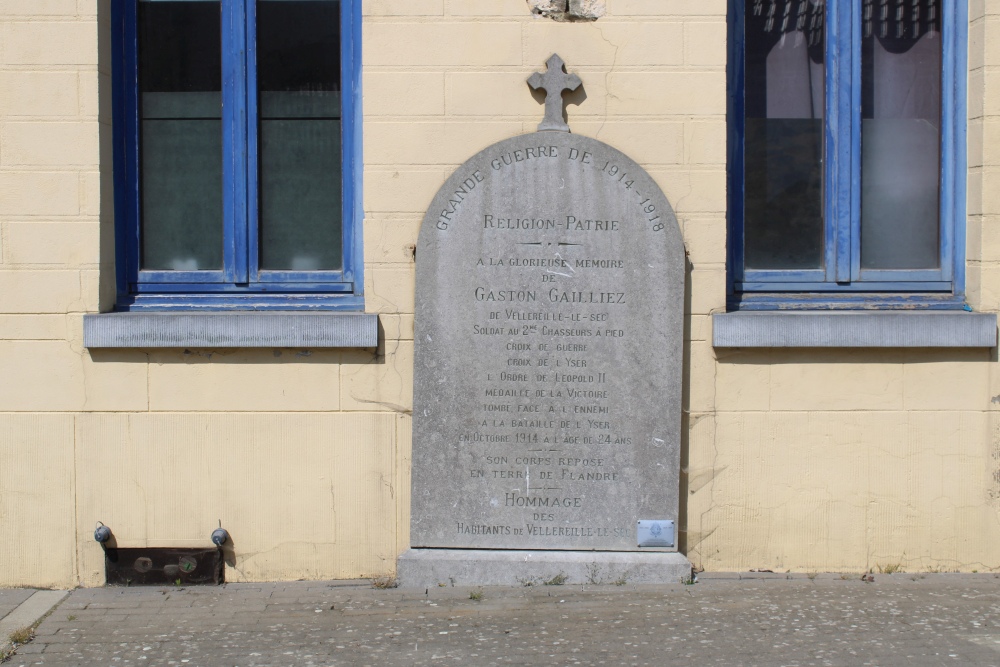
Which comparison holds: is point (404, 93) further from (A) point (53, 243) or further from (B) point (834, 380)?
(B) point (834, 380)

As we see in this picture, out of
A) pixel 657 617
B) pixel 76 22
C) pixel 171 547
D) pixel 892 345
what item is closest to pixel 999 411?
pixel 892 345

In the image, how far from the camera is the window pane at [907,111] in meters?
6.01

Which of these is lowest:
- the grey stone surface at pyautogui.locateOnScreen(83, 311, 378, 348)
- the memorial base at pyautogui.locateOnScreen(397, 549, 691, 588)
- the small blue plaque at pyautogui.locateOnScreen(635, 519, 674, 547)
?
the memorial base at pyautogui.locateOnScreen(397, 549, 691, 588)

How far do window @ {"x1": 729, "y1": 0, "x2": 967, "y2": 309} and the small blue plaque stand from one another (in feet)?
3.92

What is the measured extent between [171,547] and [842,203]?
3.82m

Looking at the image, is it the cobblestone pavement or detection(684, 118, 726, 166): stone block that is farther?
detection(684, 118, 726, 166): stone block

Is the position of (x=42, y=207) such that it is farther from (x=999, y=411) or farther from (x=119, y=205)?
(x=999, y=411)

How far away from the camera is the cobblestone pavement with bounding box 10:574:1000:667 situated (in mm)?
4680

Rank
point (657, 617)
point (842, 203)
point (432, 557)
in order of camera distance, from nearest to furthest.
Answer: point (657, 617) < point (432, 557) < point (842, 203)

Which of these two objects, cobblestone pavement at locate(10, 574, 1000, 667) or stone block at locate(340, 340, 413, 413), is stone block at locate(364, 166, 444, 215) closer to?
stone block at locate(340, 340, 413, 413)

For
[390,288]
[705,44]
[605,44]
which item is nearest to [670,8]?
[705,44]

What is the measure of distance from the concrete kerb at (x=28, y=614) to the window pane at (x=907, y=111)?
4.37 metres

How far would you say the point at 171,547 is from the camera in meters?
5.72

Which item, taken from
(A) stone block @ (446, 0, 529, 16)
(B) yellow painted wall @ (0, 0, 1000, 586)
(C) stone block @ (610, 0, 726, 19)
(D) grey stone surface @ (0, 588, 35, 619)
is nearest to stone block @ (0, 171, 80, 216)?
(B) yellow painted wall @ (0, 0, 1000, 586)
